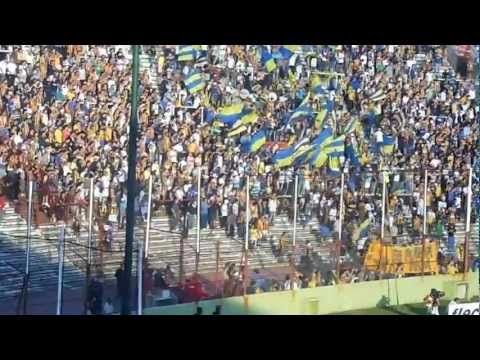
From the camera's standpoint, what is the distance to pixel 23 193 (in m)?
6.40

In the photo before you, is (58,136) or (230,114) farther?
(230,114)

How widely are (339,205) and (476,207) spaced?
41.2 inches

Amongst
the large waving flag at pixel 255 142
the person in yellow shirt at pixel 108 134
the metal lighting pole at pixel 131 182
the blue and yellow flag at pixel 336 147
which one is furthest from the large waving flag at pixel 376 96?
the person in yellow shirt at pixel 108 134

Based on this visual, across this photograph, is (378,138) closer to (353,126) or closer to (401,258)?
(353,126)

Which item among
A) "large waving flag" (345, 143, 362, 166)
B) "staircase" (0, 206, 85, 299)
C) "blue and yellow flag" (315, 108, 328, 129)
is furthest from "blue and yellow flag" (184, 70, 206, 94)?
"staircase" (0, 206, 85, 299)

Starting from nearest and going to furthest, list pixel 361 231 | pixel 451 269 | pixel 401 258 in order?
pixel 361 231 → pixel 401 258 → pixel 451 269

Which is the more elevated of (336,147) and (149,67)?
(149,67)

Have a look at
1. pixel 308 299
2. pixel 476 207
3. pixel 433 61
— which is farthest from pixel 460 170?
pixel 308 299

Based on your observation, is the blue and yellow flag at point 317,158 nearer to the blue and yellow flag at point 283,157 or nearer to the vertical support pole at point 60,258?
the blue and yellow flag at point 283,157

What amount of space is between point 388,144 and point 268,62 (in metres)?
1.02

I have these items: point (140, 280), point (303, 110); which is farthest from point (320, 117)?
point (140, 280)

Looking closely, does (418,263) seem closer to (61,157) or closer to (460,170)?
(460,170)

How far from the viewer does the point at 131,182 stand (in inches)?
260

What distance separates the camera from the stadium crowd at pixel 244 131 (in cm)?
648
